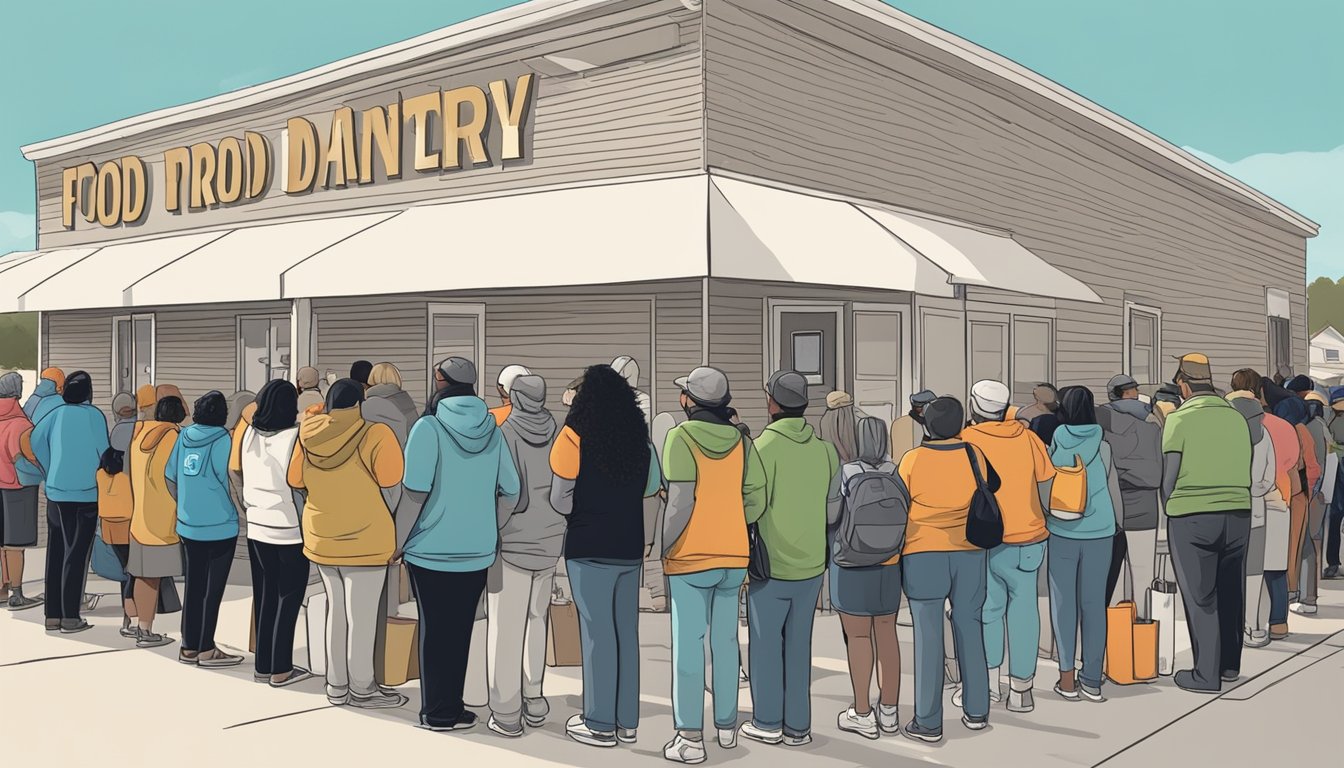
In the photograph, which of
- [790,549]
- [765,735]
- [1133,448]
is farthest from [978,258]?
[765,735]

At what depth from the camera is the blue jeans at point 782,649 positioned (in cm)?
547

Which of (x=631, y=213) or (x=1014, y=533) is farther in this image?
(x=631, y=213)

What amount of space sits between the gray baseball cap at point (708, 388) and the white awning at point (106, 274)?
31.2 ft

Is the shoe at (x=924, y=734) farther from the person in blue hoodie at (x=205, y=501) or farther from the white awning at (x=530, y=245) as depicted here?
the person in blue hoodie at (x=205, y=501)

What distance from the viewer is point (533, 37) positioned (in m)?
10.6

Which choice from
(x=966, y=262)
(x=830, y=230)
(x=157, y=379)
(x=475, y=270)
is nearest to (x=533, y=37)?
(x=475, y=270)

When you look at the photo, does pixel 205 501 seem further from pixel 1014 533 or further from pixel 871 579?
pixel 1014 533

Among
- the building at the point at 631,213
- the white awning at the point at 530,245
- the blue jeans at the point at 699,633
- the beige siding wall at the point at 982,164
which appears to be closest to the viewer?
the blue jeans at the point at 699,633

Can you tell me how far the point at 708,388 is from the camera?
17.5 ft

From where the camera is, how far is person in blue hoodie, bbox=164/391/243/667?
22.6ft

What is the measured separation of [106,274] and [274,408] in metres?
8.89

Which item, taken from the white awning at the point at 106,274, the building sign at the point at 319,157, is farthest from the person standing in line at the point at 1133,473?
the white awning at the point at 106,274

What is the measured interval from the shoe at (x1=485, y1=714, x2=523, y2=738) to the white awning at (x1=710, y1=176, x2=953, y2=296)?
3486mm

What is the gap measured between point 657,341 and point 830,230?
194 centimetres
